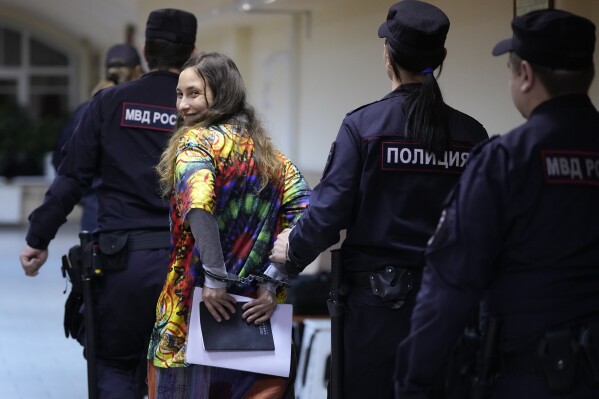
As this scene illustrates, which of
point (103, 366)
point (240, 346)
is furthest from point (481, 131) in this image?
point (103, 366)

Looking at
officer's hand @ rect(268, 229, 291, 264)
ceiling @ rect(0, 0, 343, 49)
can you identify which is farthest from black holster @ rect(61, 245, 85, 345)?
ceiling @ rect(0, 0, 343, 49)

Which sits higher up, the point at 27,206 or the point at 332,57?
the point at 332,57

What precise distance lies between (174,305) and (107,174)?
942mm

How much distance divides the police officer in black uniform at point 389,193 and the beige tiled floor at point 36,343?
2918 millimetres

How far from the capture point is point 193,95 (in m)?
3.19

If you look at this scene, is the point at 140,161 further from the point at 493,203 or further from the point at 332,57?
the point at 332,57

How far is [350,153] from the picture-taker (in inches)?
109

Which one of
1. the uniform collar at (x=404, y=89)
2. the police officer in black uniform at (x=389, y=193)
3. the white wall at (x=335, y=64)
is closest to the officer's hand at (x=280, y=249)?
the police officer in black uniform at (x=389, y=193)

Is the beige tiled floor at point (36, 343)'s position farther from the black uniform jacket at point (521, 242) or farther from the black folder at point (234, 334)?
the black uniform jacket at point (521, 242)

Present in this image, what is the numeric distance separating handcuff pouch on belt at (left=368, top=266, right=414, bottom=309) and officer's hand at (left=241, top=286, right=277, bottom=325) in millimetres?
412

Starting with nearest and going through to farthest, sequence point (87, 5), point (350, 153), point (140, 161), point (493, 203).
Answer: point (493, 203)
point (350, 153)
point (140, 161)
point (87, 5)

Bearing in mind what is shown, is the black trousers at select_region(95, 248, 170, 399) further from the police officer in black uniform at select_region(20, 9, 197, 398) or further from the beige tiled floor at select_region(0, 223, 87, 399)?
the beige tiled floor at select_region(0, 223, 87, 399)

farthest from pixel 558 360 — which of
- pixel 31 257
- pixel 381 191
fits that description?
pixel 31 257

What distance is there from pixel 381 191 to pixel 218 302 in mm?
588
